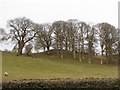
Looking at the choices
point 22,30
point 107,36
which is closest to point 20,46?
point 22,30

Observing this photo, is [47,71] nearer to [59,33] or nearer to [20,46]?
[20,46]

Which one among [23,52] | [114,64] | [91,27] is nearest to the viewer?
[114,64]

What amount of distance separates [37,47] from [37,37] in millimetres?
2861

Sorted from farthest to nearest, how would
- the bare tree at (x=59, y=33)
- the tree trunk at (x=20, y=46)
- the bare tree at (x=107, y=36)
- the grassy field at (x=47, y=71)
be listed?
1. the bare tree at (x=59, y=33)
2. the tree trunk at (x=20, y=46)
3. the bare tree at (x=107, y=36)
4. the grassy field at (x=47, y=71)

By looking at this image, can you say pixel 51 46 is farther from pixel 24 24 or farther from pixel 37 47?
pixel 24 24

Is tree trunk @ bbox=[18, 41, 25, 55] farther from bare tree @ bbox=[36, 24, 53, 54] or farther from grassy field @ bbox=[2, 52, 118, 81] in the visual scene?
grassy field @ bbox=[2, 52, 118, 81]

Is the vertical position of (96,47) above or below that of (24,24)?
below

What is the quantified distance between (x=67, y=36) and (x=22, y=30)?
42.6 ft

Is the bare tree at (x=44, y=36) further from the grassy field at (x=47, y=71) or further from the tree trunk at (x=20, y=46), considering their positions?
the grassy field at (x=47, y=71)

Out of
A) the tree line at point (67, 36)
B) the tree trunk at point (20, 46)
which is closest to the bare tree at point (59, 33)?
the tree line at point (67, 36)

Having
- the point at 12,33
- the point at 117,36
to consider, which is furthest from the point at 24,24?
the point at 117,36

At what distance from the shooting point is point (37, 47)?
60031 mm

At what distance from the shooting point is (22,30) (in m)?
59.8

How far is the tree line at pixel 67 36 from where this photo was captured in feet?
177
